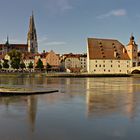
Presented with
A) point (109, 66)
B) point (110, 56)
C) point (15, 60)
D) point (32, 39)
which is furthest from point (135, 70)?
point (32, 39)

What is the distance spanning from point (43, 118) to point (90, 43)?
95.8 m

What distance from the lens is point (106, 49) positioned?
111 meters

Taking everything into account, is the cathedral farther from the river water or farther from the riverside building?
the river water

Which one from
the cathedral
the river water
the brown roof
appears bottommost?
the river water

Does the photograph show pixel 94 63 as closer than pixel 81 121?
No

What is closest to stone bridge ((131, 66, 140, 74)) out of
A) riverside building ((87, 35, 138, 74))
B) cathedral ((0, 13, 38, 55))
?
riverside building ((87, 35, 138, 74))

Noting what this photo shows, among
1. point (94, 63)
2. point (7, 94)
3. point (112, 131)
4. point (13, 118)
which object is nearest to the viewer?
point (112, 131)

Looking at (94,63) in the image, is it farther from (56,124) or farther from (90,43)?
(56,124)

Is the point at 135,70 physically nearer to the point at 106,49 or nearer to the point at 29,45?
the point at 106,49

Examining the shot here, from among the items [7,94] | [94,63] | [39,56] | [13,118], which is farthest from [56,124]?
[39,56]

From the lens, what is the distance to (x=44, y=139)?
404 inches


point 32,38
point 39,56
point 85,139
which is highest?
point 32,38

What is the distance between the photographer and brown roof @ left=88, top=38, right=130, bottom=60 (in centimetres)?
10812

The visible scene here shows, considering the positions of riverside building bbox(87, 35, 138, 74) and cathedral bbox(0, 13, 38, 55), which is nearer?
riverside building bbox(87, 35, 138, 74)
